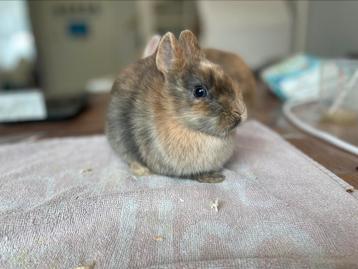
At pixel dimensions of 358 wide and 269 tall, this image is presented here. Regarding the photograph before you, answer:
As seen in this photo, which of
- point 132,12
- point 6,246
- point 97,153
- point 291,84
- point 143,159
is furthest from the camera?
point 132,12

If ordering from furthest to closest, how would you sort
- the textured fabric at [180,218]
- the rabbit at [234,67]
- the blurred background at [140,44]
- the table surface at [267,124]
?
the blurred background at [140,44] → the rabbit at [234,67] → the table surface at [267,124] → the textured fabric at [180,218]

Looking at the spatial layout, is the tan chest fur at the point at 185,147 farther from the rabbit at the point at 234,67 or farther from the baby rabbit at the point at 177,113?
the rabbit at the point at 234,67

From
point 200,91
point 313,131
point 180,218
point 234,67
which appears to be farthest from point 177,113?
point 313,131

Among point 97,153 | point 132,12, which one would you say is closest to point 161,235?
point 97,153

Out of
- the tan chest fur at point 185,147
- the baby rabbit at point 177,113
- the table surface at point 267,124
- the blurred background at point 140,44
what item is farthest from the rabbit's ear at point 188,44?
the blurred background at point 140,44

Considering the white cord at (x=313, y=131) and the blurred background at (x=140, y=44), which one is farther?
the blurred background at (x=140, y=44)

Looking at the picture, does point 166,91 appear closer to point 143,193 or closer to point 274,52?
point 143,193

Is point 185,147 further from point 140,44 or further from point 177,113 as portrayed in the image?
point 140,44
